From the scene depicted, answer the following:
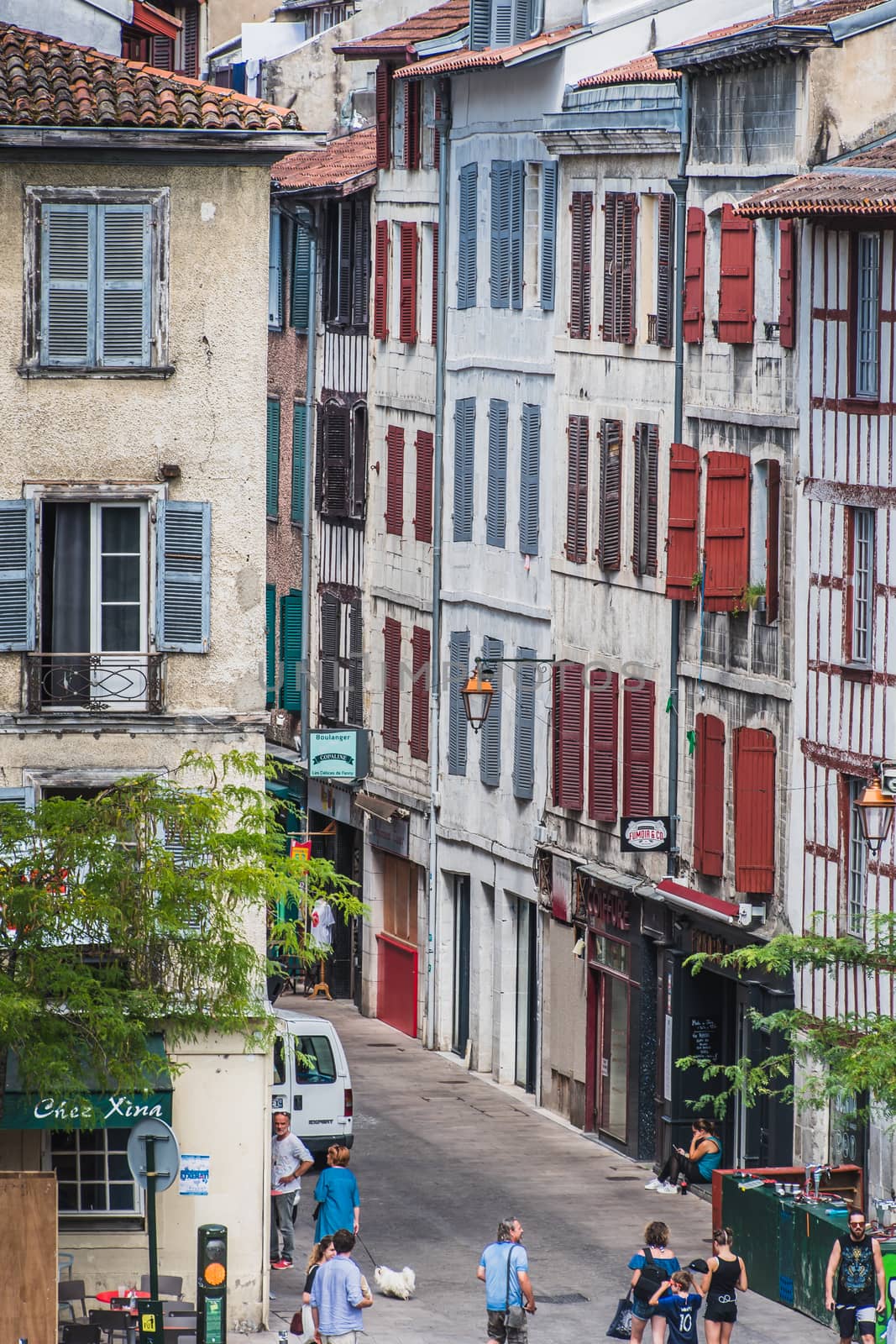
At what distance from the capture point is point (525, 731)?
4853 cm

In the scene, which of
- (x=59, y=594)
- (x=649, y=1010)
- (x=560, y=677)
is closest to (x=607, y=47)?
(x=560, y=677)

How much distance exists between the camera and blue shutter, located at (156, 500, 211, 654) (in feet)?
106

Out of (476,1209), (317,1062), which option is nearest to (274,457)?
(317,1062)

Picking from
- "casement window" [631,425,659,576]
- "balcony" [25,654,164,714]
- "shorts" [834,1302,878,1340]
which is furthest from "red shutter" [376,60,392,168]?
"shorts" [834,1302,878,1340]

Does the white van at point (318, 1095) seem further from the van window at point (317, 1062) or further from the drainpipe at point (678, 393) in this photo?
the drainpipe at point (678, 393)

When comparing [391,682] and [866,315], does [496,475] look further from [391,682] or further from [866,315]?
[866,315]

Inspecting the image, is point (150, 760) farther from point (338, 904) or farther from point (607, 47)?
point (607, 47)

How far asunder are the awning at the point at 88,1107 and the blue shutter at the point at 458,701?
66.5 feet

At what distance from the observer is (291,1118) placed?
42.0 metres

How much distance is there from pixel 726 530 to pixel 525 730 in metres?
8.95

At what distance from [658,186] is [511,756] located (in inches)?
391

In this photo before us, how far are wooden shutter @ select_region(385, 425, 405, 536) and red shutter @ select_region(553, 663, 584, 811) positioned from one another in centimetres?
902

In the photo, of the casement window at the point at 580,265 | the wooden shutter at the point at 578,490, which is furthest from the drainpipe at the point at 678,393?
the casement window at the point at 580,265

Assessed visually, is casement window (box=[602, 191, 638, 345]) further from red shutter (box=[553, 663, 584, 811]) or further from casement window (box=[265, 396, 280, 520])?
casement window (box=[265, 396, 280, 520])
